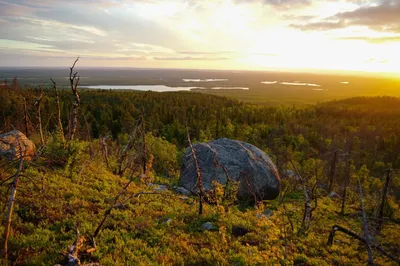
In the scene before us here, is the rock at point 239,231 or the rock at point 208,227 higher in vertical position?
the rock at point 208,227

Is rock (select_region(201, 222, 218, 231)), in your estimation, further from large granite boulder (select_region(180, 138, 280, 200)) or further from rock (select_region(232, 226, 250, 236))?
large granite boulder (select_region(180, 138, 280, 200))

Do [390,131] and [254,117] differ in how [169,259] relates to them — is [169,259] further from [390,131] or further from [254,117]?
[390,131]

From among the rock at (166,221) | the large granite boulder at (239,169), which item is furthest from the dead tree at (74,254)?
the large granite boulder at (239,169)

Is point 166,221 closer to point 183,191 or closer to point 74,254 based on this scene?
point 74,254

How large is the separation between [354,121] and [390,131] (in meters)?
17.8

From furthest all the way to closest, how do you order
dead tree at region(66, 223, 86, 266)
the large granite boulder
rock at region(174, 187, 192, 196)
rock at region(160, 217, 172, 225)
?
the large granite boulder < rock at region(174, 187, 192, 196) < rock at region(160, 217, 172, 225) < dead tree at region(66, 223, 86, 266)

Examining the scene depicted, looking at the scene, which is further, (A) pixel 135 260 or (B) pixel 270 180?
(B) pixel 270 180

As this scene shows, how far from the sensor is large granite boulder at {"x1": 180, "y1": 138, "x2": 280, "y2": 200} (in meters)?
23.6

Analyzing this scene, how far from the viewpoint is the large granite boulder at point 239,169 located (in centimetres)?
2361

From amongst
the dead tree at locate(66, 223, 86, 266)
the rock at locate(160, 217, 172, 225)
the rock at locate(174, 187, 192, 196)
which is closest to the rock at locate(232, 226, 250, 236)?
the rock at locate(160, 217, 172, 225)

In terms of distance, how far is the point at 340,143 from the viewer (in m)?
79.8

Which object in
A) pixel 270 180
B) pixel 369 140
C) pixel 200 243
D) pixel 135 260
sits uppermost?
pixel 135 260

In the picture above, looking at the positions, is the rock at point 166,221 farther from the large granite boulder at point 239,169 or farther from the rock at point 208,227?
the large granite boulder at point 239,169

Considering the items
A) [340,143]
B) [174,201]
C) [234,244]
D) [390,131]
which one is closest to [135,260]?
[234,244]
